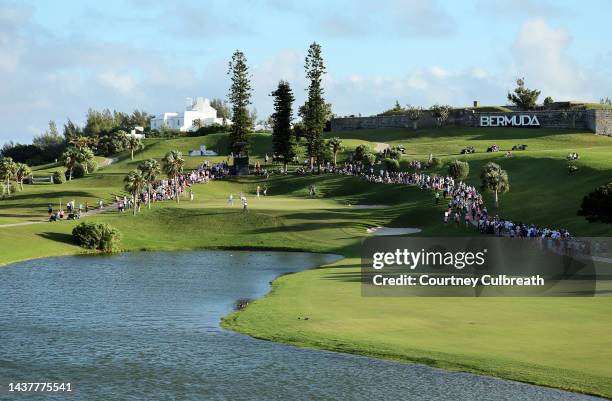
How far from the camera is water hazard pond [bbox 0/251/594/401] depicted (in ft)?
118

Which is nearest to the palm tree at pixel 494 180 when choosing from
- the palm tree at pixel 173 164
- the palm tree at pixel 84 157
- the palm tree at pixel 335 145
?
the palm tree at pixel 173 164

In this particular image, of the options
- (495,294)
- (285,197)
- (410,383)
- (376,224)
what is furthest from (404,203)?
(410,383)

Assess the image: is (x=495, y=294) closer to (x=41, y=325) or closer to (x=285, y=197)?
(x=41, y=325)

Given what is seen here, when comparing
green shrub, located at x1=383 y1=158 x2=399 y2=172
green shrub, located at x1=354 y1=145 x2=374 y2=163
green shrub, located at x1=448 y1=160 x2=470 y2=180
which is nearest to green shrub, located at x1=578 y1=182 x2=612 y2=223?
green shrub, located at x1=448 y1=160 x2=470 y2=180

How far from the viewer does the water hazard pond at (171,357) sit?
36.0 m

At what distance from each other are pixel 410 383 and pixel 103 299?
93.3 feet

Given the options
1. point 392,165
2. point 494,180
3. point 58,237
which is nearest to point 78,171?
point 392,165

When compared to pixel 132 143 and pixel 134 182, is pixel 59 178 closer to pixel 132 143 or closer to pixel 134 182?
pixel 132 143

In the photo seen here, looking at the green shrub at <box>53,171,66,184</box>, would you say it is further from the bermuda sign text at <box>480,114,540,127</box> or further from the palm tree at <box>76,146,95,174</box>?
the bermuda sign text at <box>480,114,540,127</box>

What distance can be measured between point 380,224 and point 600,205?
3907 centimetres

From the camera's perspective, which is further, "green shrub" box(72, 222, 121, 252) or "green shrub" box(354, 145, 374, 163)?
"green shrub" box(354, 145, 374, 163)

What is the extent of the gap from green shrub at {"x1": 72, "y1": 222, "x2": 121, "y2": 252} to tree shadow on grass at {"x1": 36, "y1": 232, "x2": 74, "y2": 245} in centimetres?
115

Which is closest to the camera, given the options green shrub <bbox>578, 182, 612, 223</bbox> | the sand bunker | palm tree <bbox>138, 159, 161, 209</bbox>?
green shrub <bbox>578, 182, 612, 223</bbox>

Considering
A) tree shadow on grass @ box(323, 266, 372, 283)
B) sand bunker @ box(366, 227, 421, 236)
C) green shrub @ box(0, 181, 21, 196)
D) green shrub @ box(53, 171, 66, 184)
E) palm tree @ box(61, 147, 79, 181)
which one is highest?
palm tree @ box(61, 147, 79, 181)
